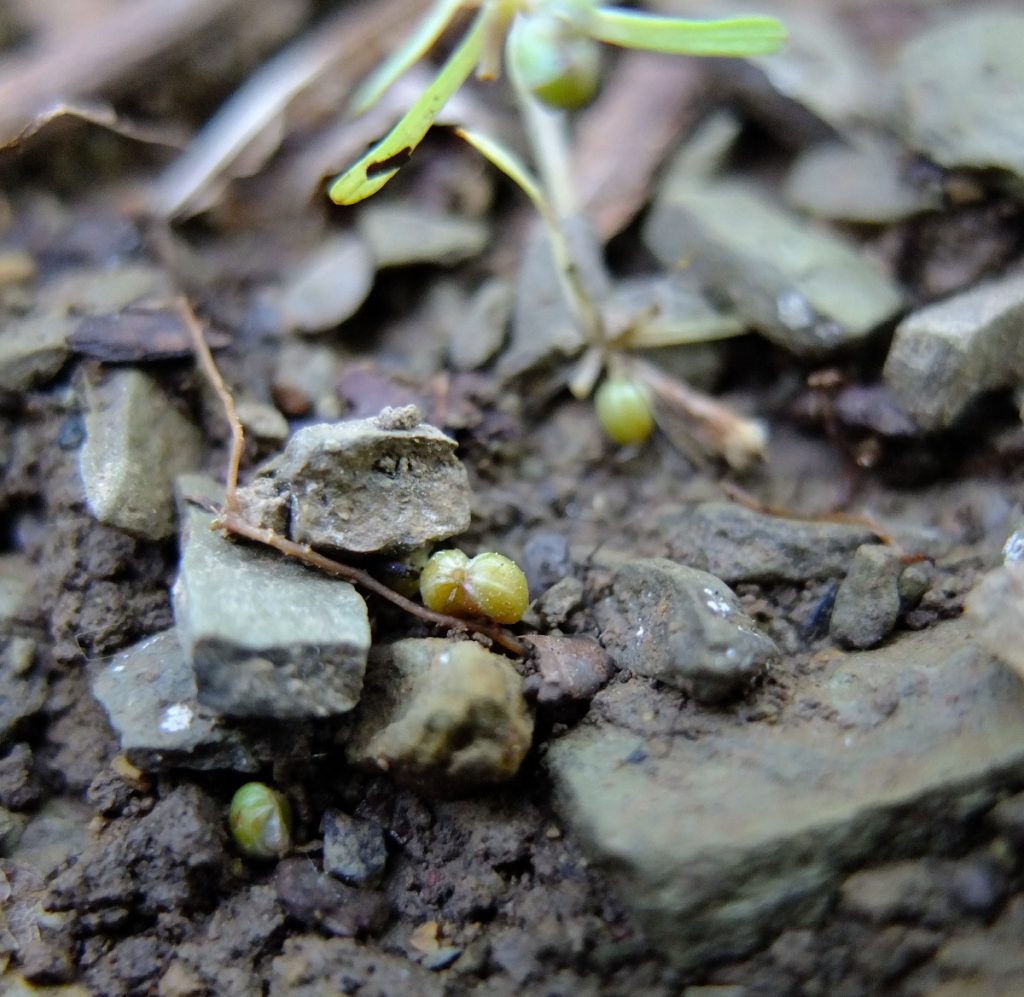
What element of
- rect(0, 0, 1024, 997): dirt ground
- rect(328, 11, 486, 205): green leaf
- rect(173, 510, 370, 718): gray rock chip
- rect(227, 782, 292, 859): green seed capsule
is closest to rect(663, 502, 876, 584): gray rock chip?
rect(0, 0, 1024, 997): dirt ground

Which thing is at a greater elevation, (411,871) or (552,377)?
(552,377)

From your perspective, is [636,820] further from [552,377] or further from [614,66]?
[614,66]

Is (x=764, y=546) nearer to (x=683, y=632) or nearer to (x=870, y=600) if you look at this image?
(x=870, y=600)

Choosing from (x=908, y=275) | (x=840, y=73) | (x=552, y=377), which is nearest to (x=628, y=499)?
(x=552, y=377)

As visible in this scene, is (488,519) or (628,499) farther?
(628,499)

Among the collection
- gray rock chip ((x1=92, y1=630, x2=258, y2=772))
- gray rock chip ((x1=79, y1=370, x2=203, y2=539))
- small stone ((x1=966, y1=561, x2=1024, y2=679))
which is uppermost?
small stone ((x1=966, y1=561, x2=1024, y2=679))

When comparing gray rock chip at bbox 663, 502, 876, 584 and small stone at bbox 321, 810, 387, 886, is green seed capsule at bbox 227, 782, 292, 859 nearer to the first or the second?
small stone at bbox 321, 810, 387, 886

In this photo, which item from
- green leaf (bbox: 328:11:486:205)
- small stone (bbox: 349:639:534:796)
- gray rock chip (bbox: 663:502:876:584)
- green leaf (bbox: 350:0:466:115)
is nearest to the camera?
small stone (bbox: 349:639:534:796)
